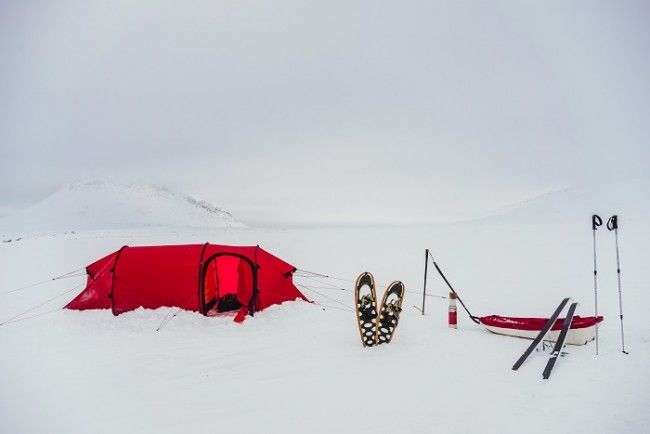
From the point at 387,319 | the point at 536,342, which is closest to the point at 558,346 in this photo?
the point at 536,342

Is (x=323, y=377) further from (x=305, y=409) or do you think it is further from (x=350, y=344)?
(x=350, y=344)

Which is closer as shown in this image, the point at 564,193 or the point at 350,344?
the point at 350,344

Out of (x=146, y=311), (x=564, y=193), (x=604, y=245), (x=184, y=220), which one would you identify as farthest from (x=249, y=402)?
(x=184, y=220)

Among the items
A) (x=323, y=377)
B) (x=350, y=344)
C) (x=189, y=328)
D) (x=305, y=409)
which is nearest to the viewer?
(x=305, y=409)

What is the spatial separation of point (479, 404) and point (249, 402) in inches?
131

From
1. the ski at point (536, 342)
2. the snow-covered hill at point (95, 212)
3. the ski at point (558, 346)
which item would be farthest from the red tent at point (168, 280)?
the snow-covered hill at point (95, 212)

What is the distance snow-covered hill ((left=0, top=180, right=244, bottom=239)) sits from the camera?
133 meters

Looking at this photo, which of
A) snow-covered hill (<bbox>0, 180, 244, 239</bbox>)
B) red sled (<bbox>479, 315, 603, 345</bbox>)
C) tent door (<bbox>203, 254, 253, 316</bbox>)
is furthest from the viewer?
snow-covered hill (<bbox>0, 180, 244, 239</bbox>)

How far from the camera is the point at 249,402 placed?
228 inches

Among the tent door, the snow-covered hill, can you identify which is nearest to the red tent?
the tent door

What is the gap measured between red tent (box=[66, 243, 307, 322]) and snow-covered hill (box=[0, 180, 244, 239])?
11939cm

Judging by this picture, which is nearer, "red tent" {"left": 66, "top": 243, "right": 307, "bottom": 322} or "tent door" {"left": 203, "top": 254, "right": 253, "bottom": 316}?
"red tent" {"left": 66, "top": 243, "right": 307, "bottom": 322}

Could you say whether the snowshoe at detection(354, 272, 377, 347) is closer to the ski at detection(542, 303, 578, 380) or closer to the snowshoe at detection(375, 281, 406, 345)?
the snowshoe at detection(375, 281, 406, 345)

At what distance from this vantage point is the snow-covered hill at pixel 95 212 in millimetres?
132750
